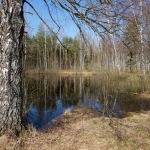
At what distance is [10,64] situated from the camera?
439cm

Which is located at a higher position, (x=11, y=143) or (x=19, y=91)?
(x=19, y=91)

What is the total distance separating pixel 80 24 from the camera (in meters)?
4.85

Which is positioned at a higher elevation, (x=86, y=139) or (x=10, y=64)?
(x=10, y=64)

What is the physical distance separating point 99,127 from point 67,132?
776 mm

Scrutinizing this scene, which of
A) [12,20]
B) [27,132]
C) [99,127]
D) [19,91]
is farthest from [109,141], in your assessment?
[12,20]

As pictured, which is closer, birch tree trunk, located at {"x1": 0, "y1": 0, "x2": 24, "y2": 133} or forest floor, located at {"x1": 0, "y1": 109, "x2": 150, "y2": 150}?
forest floor, located at {"x1": 0, "y1": 109, "x2": 150, "y2": 150}

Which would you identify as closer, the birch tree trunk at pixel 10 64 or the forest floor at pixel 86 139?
the forest floor at pixel 86 139

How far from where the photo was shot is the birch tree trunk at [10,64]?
435cm

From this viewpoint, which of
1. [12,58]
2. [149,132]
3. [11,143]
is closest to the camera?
[11,143]

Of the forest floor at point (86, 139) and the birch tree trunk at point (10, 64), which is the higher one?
the birch tree trunk at point (10, 64)

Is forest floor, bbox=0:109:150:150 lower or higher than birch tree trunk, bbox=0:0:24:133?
lower

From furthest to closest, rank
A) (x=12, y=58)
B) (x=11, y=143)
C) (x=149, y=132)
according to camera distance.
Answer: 1. (x=149, y=132)
2. (x=12, y=58)
3. (x=11, y=143)

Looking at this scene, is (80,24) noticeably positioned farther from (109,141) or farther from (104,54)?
(109,141)

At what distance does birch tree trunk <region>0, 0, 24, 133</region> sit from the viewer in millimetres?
4352
